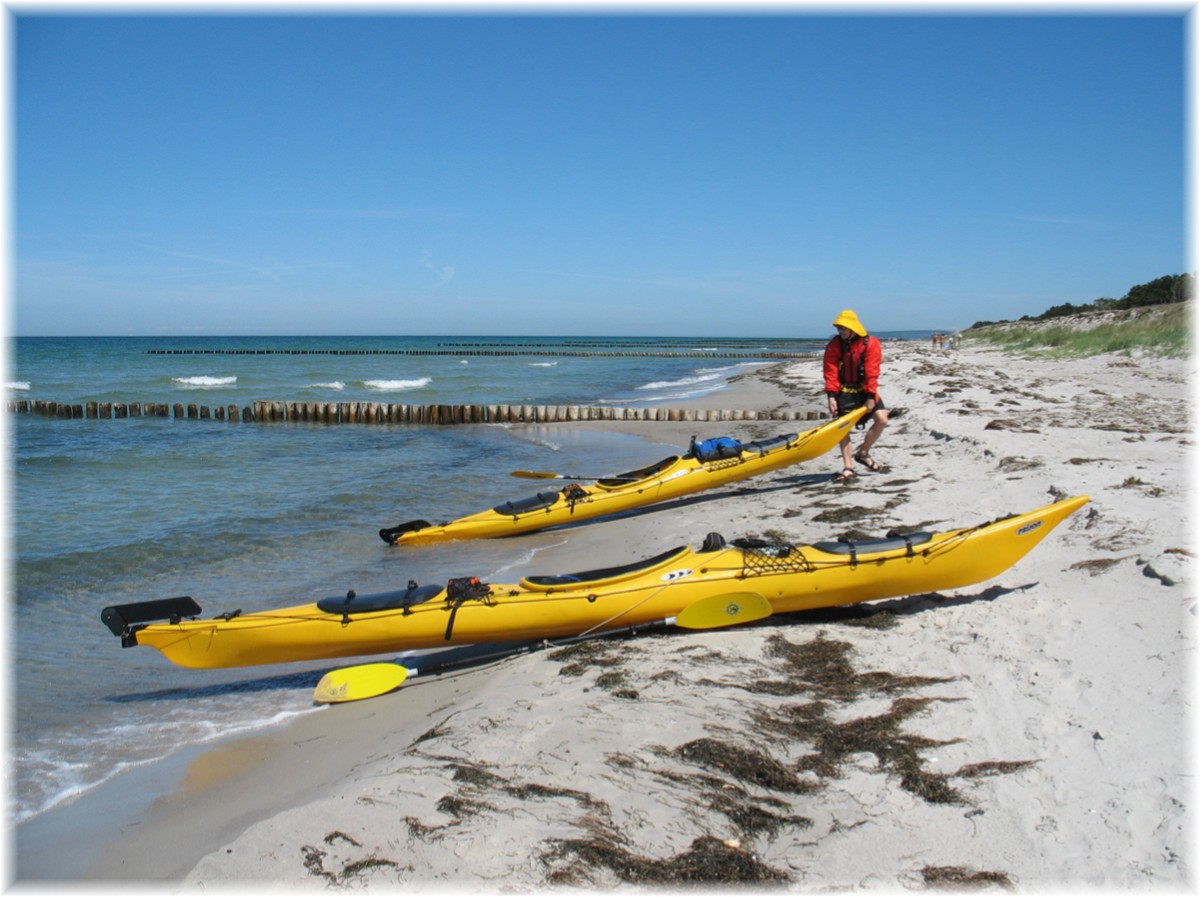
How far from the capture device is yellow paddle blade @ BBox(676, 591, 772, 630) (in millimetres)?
5496

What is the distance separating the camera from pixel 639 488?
10102 millimetres

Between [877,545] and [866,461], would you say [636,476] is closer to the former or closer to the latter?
[866,461]

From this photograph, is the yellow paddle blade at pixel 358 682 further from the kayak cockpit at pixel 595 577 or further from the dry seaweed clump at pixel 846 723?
the dry seaweed clump at pixel 846 723

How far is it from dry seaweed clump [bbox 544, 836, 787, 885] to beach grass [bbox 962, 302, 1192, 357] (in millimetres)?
25177

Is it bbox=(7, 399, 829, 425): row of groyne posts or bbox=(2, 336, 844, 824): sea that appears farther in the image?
bbox=(7, 399, 829, 425): row of groyne posts

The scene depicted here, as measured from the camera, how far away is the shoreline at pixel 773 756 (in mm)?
3039

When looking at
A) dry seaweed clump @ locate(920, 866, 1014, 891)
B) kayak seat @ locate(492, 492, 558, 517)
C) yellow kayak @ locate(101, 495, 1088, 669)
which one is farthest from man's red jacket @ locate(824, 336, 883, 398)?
dry seaweed clump @ locate(920, 866, 1014, 891)

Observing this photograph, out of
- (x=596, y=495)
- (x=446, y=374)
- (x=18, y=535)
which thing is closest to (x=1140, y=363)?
(x=596, y=495)

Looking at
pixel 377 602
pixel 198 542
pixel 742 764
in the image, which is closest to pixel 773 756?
pixel 742 764

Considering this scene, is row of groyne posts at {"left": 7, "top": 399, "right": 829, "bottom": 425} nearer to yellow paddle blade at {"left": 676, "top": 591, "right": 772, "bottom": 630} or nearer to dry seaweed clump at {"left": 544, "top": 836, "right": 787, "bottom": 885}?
yellow paddle blade at {"left": 676, "top": 591, "right": 772, "bottom": 630}

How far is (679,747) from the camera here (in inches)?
152

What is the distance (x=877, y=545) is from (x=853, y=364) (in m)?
4.74

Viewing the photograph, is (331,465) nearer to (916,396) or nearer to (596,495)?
(596,495)

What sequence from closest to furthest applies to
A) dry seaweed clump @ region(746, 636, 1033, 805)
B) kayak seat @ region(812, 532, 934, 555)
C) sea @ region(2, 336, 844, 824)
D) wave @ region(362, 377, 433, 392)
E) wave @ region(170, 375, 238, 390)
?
dry seaweed clump @ region(746, 636, 1033, 805)
sea @ region(2, 336, 844, 824)
kayak seat @ region(812, 532, 934, 555)
wave @ region(362, 377, 433, 392)
wave @ region(170, 375, 238, 390)
